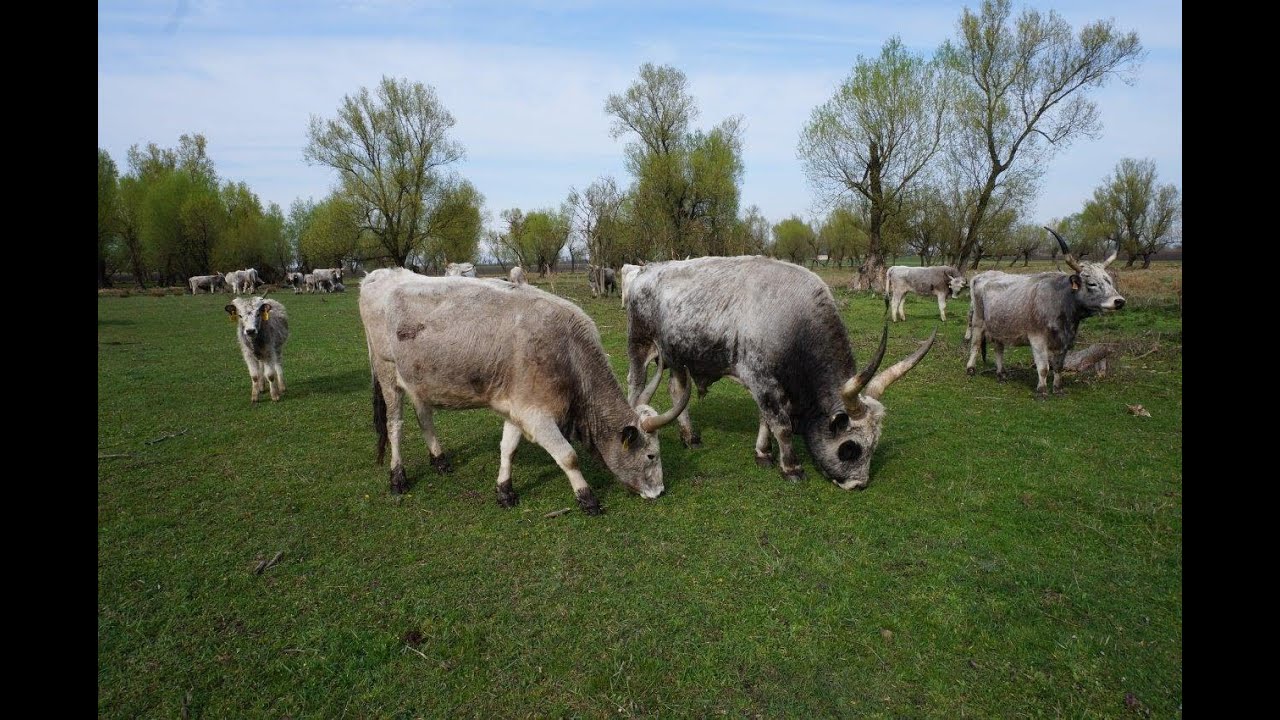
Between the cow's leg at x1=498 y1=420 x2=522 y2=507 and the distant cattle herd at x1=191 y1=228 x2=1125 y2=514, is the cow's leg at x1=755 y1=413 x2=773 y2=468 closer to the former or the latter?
the distant cattle herd at x1=191 y1=228 x2=1125 y2=514

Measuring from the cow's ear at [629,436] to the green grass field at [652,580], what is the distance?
635mm

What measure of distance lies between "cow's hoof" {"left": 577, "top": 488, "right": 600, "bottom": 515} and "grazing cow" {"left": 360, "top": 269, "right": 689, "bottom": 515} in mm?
10

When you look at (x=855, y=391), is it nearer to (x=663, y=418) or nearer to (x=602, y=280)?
(x=663, y=418)

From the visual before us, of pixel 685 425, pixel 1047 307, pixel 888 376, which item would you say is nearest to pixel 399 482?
pixel 685 425

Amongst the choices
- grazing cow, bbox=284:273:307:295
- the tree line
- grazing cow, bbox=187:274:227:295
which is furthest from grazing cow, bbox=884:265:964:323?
grazing cow, bbox=187:274:227:295

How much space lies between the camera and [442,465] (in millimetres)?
7000

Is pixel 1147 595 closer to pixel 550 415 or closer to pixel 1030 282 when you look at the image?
pixel 550 415

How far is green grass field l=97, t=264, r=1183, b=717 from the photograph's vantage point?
3.53 m

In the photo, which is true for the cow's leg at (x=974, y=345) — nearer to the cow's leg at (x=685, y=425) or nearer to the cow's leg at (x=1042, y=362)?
the cow's leg at (x=1042, y=362)

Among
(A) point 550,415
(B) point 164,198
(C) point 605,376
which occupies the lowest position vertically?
(A) point 550,415

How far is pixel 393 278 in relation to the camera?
6.92m

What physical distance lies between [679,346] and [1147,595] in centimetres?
479

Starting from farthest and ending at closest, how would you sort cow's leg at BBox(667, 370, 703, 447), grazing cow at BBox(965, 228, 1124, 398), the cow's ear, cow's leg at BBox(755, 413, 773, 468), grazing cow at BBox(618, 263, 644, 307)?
grazing cow at BBox(965, 228, 1124, 398), grazing cow at BBox(618, 263, 644, 307), cow's leg at BBox(667, 370, 703, 447), cow's leg at BBox(755, 413, 773, 468), the cow's ear
